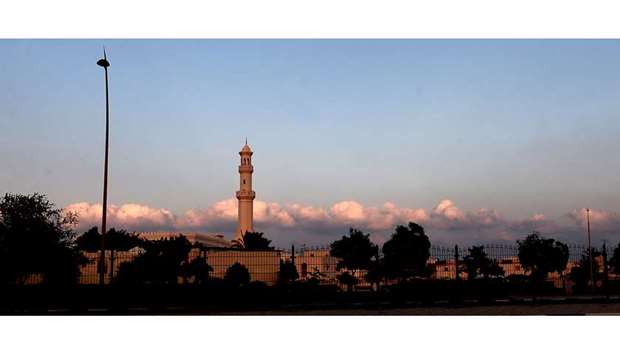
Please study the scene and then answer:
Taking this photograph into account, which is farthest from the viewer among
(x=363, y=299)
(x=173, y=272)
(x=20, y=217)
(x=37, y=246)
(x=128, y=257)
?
(x=128, y=257)

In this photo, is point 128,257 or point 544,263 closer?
point 544,263

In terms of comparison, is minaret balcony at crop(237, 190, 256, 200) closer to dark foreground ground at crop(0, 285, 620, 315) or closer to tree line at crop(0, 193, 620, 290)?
tree line at crop(0, 193, 620, 290)

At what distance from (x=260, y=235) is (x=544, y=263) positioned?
4974 centimetres

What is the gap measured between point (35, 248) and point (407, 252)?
2133cm

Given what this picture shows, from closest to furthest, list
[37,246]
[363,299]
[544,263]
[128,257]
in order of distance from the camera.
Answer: [363,299] → [37,246] → [544,263] → [128,257]

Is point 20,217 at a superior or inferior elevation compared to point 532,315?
superior

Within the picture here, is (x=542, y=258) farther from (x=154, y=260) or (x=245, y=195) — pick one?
(x=245, y=195)

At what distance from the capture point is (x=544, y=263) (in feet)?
93.7

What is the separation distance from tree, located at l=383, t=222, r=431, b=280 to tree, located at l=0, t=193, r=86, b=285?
15.4 m

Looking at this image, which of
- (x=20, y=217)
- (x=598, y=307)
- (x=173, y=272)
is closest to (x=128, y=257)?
(x=173, y=272)

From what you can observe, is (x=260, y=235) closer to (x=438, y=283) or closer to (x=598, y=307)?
(x=438, y=283)

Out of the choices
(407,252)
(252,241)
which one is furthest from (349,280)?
(252,241)

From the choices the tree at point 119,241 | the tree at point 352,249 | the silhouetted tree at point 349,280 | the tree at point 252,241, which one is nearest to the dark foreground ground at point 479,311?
the silhouetted tree at point 349,280

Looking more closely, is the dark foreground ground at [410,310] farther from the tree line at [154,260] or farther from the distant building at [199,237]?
the distant building at [199,237]
